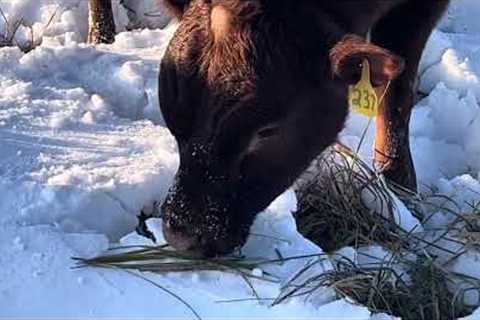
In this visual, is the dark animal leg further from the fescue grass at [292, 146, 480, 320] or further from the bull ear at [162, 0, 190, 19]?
the bull ear at [162, 0, 190, 19]

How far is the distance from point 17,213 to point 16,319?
1.48 ft

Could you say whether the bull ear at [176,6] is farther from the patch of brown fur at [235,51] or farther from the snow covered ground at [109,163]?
the snow covered ground at [109,163]

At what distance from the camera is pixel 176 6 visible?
3.25 metres

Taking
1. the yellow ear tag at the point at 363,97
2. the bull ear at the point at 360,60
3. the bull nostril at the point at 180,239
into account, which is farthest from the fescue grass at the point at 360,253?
the bull ear at the point at 360,60

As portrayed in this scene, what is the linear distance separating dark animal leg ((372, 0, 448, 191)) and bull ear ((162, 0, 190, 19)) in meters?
0.88

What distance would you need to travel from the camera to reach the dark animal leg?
12.7ft

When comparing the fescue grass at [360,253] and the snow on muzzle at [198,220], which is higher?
the snow on muzzle at [198,220]

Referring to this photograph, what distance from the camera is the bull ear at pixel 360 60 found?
9.38 ft

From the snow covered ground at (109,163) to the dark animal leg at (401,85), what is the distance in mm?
142

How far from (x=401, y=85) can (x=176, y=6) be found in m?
1.12

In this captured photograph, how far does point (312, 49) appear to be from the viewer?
302 centimetres

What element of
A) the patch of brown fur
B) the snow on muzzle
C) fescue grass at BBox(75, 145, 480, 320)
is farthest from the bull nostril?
the patch of brown fur

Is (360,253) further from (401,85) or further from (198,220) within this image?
(401,85)

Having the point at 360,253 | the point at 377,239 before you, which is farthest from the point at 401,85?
the point at 360,253
